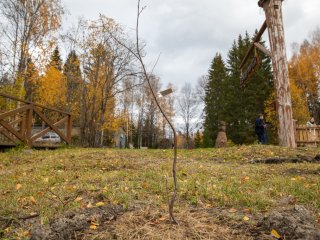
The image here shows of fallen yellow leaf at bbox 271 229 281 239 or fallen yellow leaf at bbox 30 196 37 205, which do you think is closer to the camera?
fallen yellow leaf at bbox 271 229 281 239

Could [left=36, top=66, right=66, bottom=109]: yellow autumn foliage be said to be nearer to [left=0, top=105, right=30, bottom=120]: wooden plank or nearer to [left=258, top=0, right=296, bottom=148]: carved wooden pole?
[left=0, top=105, right=30, bottom=120]: wooden plank

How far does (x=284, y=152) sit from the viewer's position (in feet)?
27.4

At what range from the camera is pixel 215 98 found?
3816cm

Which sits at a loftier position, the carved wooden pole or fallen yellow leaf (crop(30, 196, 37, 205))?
the carved wooden pole

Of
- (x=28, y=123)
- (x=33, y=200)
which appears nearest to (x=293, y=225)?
(x=33, y=200)

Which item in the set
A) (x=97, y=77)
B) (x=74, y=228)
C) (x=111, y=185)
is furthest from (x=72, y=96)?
(x=74, y=228)

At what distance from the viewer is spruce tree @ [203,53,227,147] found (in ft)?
115

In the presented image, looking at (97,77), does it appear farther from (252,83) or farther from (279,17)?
(252,83)

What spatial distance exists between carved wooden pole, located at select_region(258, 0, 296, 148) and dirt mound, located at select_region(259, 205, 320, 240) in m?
8.40

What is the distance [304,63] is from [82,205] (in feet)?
114

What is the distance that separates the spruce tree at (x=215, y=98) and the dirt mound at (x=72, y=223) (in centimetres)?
3120

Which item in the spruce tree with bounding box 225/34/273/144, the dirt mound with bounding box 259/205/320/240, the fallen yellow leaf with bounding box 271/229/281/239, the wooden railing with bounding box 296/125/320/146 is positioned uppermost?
the spruce tree with bounding box 225/34/273/144

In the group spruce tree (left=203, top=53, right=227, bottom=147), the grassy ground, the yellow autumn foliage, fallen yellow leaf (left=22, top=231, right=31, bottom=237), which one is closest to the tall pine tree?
spruce tree (left=203, top=53, right=227, bottom=147)

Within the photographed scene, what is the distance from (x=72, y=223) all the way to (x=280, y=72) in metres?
9.67
